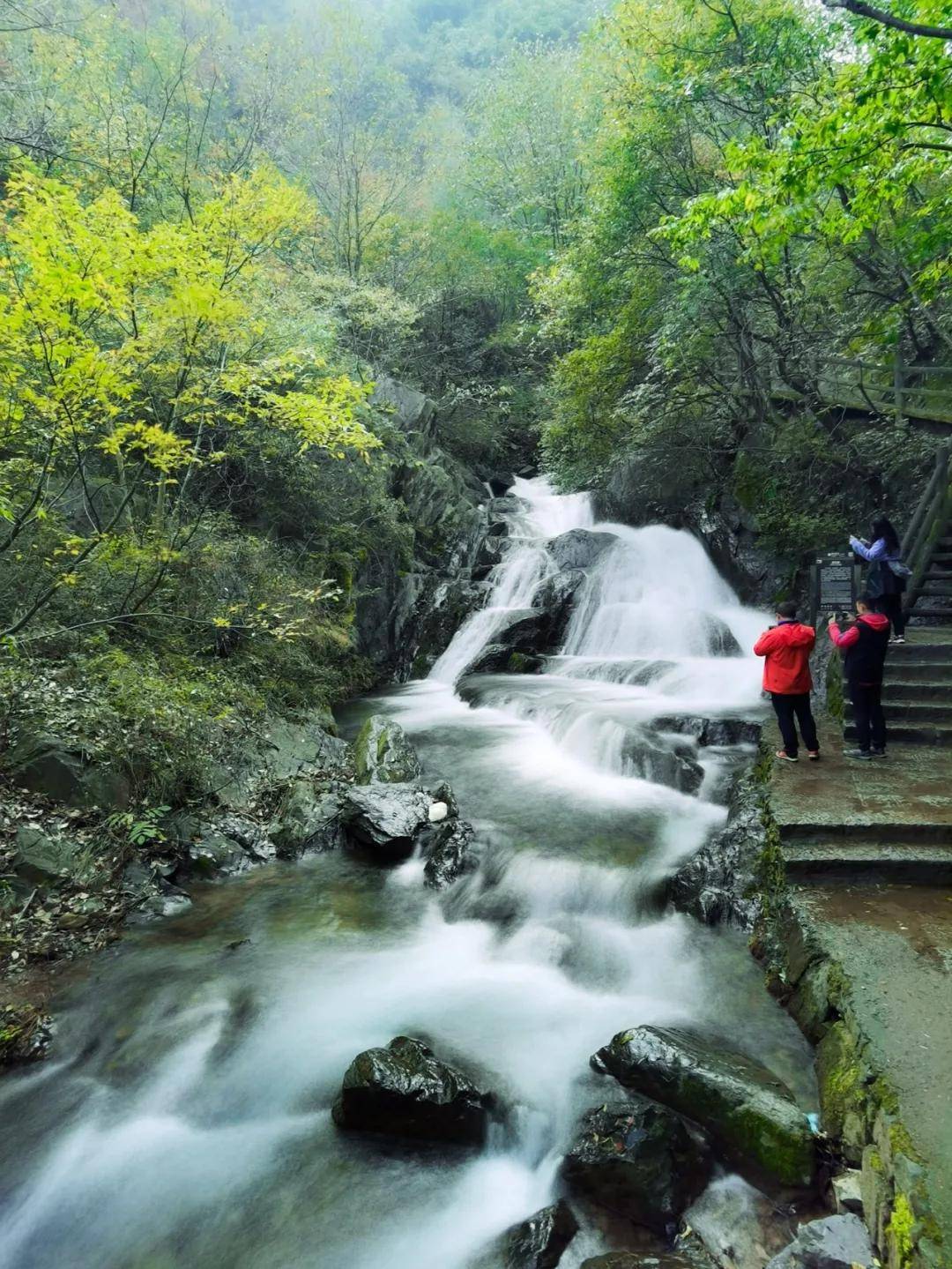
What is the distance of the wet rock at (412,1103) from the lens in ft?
12.9

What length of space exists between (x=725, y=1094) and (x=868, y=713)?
14.4 feet

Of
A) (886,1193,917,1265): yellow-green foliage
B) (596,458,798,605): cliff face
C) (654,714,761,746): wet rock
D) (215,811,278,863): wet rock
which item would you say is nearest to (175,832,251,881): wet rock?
(215,811,278,863): wet rock

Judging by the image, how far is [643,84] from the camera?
12.3 m

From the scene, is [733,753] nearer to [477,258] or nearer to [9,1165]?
[9,1165]

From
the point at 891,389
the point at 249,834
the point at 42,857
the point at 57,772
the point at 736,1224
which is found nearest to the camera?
the point at 736,1224

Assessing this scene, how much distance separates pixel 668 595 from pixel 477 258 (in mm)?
18536

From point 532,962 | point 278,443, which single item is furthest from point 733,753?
point 278,443

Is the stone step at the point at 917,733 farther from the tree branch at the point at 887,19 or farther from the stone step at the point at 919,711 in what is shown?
the tree branch at the point at 887,19

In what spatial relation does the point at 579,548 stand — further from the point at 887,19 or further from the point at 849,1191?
the point at 849,1191

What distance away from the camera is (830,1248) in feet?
8.81

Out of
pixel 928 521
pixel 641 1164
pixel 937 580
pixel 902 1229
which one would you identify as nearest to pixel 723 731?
pixel 937 580

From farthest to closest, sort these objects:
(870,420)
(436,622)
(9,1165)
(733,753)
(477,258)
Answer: (477,258) < (436,622) < (870,420) < (733,753) < (9,1165)

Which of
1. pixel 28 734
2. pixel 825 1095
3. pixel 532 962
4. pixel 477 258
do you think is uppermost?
pixel 477 258

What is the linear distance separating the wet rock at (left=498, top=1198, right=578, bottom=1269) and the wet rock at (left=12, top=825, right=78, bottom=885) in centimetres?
471
